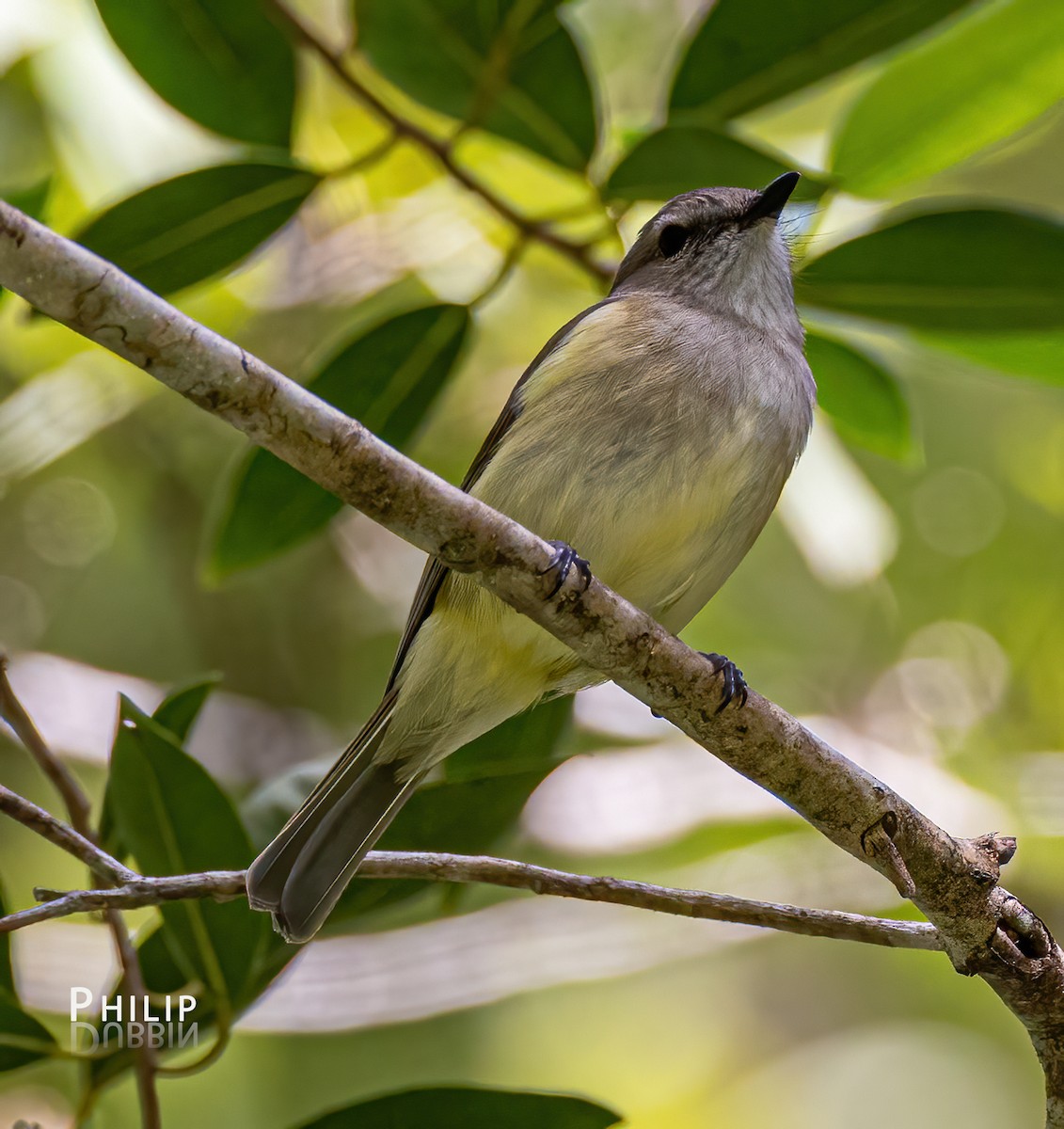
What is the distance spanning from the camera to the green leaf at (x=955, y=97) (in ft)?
8.96

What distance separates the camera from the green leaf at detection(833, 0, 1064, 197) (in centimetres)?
273

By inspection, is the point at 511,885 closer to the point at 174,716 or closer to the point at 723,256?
the point at 174,716

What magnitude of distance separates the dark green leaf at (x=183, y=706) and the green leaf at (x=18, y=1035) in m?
0.52

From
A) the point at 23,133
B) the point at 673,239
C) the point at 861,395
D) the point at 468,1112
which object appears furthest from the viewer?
the point at 23,133

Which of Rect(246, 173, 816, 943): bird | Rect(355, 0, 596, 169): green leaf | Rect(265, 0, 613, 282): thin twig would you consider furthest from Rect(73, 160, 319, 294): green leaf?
Rect(246, 173, 816, 943): bird

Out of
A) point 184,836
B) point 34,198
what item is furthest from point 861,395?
point 34,198

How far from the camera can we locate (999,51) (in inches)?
→ 108

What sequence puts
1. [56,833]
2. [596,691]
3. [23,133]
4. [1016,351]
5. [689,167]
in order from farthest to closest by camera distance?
[596,691], [23,133], [1016,351], [689,167], [56,833]

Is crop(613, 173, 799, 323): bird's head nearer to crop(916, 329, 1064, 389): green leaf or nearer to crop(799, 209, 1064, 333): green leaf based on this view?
crop(799, 209, 1064, 333): green leaf

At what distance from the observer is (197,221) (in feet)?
8.71

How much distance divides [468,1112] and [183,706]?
2.85 feet

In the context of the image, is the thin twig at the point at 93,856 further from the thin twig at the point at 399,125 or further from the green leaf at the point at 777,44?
the green leaf at the point at 777,44

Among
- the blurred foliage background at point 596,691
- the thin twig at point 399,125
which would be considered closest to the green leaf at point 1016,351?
the blurred foliage background at point 596,691

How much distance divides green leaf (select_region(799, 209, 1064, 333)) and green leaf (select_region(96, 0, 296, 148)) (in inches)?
44.7
